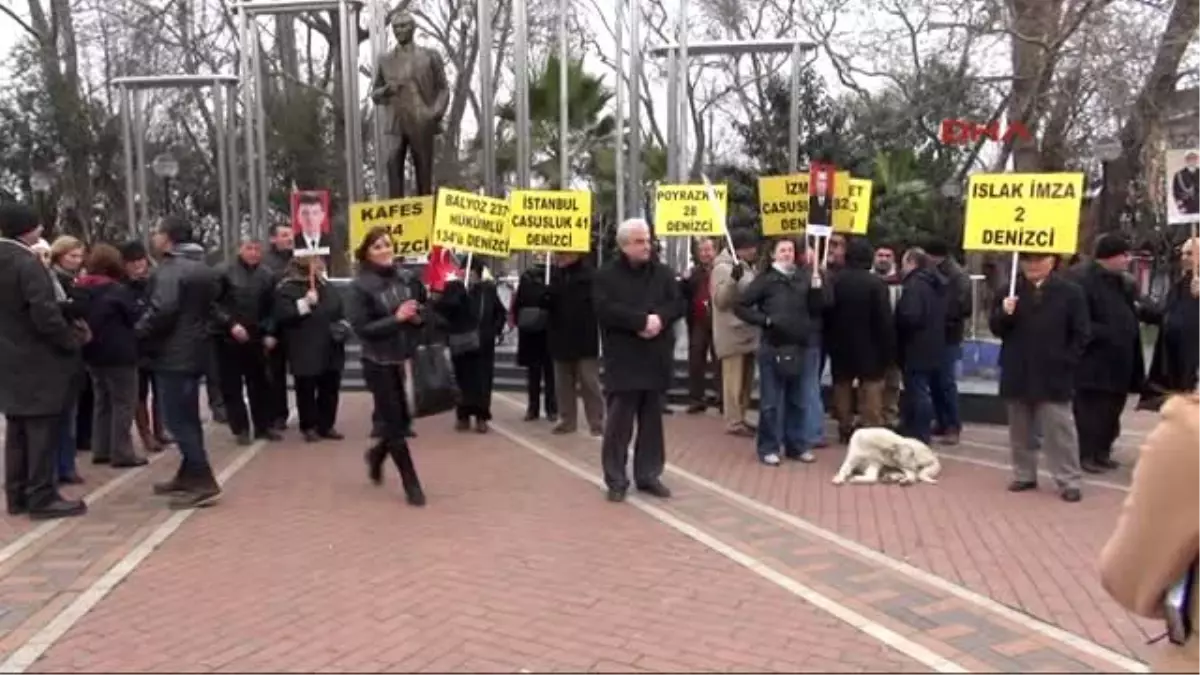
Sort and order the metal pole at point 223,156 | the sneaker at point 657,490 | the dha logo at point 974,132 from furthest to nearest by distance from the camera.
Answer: the metal pole at point 223,156 < the dha logo at point 974,132 < the sneaker at point 657,490

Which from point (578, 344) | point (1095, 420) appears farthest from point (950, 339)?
point (578, 344)

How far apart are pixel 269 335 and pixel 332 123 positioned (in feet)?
71.3

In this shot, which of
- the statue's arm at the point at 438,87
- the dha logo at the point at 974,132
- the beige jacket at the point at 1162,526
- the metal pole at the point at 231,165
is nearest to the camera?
the beige jacket at the point at 1162,526

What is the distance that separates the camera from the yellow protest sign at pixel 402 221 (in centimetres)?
1047

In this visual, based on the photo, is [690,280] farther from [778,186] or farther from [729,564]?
[729,564]

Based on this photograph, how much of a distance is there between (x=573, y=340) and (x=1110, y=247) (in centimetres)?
451

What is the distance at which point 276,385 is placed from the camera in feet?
35.2

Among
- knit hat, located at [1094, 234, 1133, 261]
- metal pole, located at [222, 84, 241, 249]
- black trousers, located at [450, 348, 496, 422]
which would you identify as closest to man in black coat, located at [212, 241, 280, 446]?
black trousers, located at [450, 348, 496, 422]

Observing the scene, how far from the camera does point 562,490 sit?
26.8ft

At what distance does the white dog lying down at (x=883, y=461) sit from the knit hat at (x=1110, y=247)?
6.86 feet

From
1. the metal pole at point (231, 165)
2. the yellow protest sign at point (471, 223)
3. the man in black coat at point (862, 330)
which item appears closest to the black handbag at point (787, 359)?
the man in black coat at point (862, 330)

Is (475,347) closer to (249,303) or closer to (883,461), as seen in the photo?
(249,303)

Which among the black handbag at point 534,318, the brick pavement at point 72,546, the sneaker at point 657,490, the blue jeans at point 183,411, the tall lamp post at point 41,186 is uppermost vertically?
the tall lamp post at point 41,186

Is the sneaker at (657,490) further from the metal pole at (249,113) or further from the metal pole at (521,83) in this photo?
the metal pole at (249,113)
